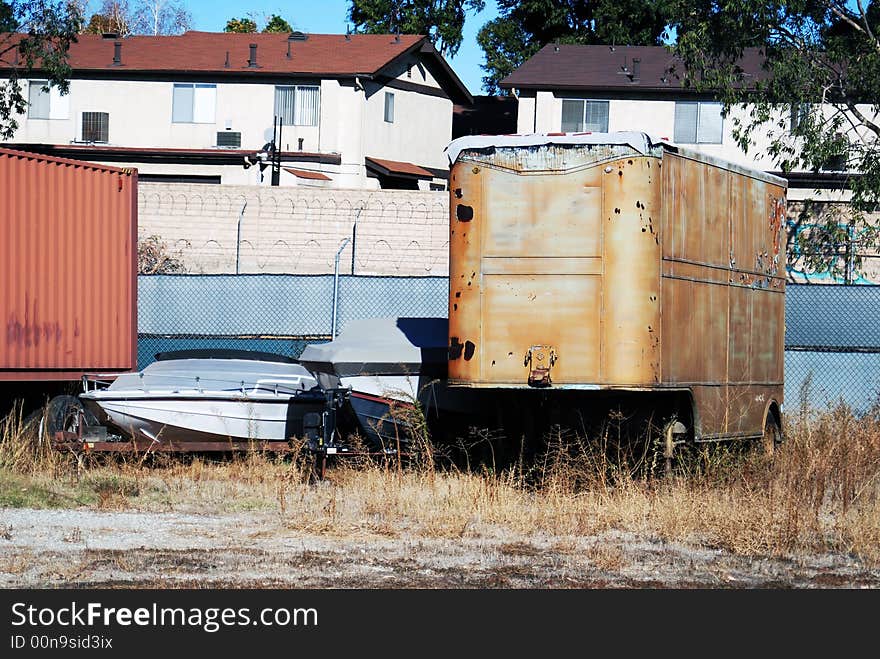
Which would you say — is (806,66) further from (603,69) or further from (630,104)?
(603,69)

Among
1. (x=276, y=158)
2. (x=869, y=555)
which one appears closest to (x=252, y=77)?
(x=276, y=158)

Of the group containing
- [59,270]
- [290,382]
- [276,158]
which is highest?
[276,158]

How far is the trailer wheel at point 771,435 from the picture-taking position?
48.6 ft

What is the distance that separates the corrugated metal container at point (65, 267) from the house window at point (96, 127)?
25965 mm

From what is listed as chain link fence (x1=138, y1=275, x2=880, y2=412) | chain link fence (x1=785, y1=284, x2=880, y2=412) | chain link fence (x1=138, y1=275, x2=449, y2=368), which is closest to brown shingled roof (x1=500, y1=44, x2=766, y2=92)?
chain link fence (x1=785, y1=284, x2=880, y2=412)

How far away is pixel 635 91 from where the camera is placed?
42062mm

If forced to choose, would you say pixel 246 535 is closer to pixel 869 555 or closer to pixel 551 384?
pixel 551 384

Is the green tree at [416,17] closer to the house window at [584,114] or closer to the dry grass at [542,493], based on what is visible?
the house window at [584,114]

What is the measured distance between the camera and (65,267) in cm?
1655

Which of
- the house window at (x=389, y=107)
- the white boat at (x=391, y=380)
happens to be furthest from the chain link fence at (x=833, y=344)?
the house window at (x=389, y=107)

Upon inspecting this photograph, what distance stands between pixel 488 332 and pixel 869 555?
4.10 metres

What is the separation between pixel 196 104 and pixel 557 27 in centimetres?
2125

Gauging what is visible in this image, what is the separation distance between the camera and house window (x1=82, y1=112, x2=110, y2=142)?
4234cm

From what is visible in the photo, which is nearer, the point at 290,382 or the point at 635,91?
the point at 290,382
